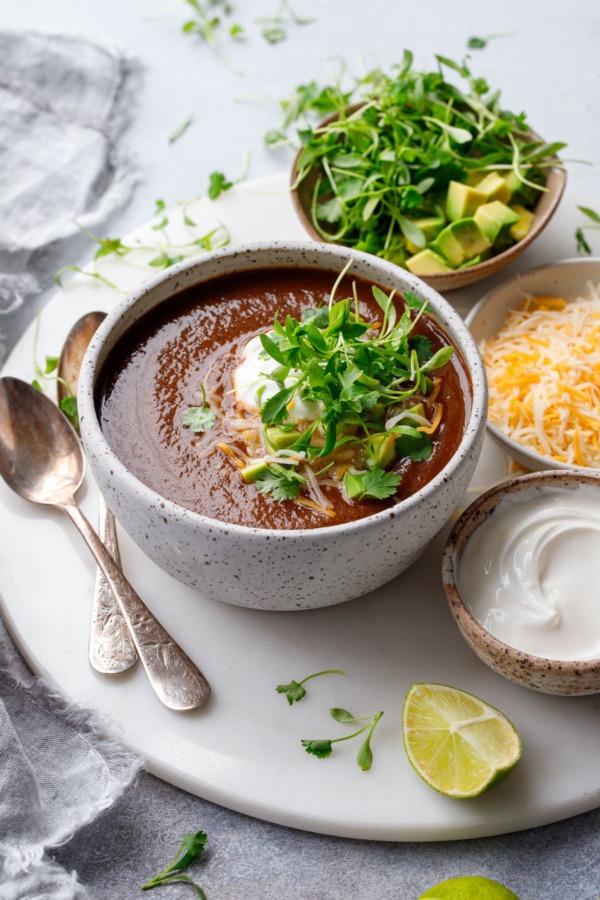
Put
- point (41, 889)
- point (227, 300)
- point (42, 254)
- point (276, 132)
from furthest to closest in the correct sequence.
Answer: point (276, 132)
point (42, 254)
point (227, 300)
point (41, 889)

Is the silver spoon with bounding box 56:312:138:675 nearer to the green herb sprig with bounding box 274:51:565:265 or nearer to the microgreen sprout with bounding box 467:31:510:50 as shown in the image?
the green herb sprig with bounding box 274:51:565:265

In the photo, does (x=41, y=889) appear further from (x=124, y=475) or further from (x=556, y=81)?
(x=556, y=81)

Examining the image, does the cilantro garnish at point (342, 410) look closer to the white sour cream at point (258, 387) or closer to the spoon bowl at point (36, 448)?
the white sour cream at point (258, 387)

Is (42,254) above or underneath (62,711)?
above

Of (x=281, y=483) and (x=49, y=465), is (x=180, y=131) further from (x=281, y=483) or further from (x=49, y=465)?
(x=281, y=483)

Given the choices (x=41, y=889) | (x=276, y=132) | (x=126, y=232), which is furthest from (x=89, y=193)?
(x=41, y=889)

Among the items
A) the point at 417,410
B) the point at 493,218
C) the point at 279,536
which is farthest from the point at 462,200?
the point at 279,536

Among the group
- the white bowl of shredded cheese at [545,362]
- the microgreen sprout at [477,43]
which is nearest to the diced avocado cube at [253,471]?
the white bowl of shredded cheese at [545,362]
